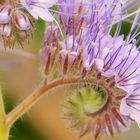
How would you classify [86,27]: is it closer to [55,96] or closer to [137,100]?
[137,100]

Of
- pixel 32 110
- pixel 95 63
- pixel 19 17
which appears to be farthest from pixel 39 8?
pixel 32 110

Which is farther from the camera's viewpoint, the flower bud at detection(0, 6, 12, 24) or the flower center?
the flower center

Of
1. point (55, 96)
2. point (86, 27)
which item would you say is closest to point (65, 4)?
point (86, 27)

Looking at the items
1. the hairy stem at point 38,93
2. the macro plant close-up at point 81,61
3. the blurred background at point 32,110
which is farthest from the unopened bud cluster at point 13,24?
the blurred background at point 32,110

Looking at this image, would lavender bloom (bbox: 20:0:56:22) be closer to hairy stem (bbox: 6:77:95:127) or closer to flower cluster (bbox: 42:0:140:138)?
flower cluster (bbox: 42:0:140:138)

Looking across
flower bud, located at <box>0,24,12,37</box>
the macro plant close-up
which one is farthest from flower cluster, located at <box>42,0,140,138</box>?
flower bud, located at <box>0,24,12,37</box>

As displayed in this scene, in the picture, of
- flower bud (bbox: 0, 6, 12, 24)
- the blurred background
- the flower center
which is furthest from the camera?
the blurred background

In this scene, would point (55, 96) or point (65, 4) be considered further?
point (55, 96)

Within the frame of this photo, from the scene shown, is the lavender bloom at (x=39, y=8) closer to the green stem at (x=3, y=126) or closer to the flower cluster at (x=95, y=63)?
the flower cluster at (x=95, y=63)
